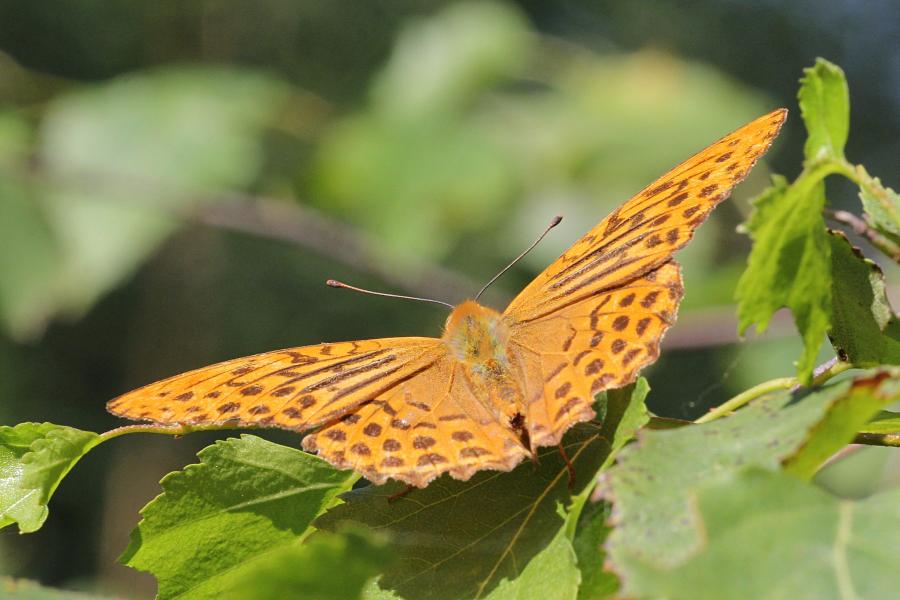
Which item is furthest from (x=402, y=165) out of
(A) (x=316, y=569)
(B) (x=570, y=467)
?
(A) (x=316, y=569)

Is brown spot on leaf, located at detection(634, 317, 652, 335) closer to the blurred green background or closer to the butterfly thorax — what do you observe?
the butterfly thorax

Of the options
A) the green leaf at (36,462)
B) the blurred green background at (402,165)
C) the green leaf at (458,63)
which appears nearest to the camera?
the green leaf at (36,462)

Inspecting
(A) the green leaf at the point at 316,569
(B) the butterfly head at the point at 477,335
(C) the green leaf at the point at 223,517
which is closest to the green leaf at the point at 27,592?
(C) the green leaf at the point at 223,517

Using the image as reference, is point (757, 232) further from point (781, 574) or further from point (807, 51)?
point (807, 51)

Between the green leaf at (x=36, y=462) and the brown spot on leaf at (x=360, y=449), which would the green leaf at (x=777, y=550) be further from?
the green leaf at (x=36, y=462)

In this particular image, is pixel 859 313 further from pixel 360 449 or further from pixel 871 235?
pixel 360 449

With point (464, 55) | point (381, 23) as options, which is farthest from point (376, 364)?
point (381, 23)
